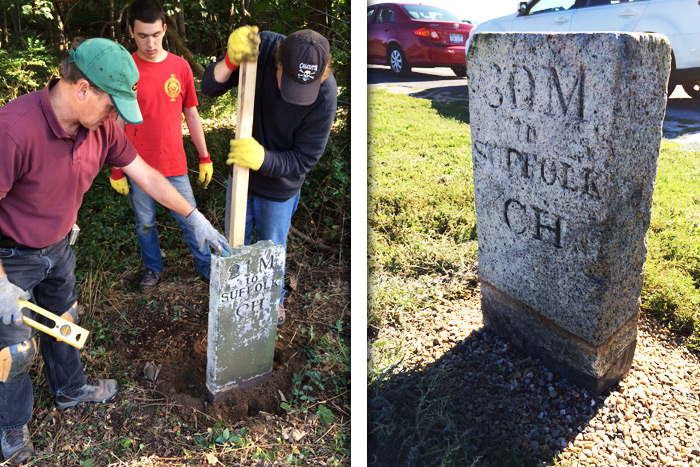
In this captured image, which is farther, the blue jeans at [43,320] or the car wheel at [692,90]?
the car wheel at [692,90]

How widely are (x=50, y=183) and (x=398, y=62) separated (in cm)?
439

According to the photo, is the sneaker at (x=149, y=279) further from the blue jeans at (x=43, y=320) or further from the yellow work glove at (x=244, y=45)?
the yellow work glove at (x=244, y=45)

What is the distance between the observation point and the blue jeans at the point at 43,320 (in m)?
2.25

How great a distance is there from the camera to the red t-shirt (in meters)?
3.10

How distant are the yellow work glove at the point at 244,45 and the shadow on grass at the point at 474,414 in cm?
167

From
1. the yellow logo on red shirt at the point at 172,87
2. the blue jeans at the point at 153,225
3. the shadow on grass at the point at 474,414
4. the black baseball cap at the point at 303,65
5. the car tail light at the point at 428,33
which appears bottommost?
the shadow on grass at the point at 474,414

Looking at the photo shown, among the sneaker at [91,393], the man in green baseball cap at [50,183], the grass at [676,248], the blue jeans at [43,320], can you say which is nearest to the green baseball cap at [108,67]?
the man in green baseball cap at [50,183]

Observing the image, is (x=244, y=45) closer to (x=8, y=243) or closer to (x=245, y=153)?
(x=245, y=153)

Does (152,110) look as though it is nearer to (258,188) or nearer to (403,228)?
(258,188)

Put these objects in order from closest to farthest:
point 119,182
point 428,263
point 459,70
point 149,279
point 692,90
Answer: point 119,182 < point 149,279 < point 428,263 < point 692,90 < point 459,70

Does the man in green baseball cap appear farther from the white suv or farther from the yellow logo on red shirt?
the white suv

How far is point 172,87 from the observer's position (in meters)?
3.17

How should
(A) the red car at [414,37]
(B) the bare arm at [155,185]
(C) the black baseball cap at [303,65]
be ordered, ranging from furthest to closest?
(A) the red car at [414,37] < (B) the bare arm at [155,185] < (C) the black baseball cap at [303,65]

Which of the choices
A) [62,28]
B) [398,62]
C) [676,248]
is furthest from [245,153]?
[62,28]
